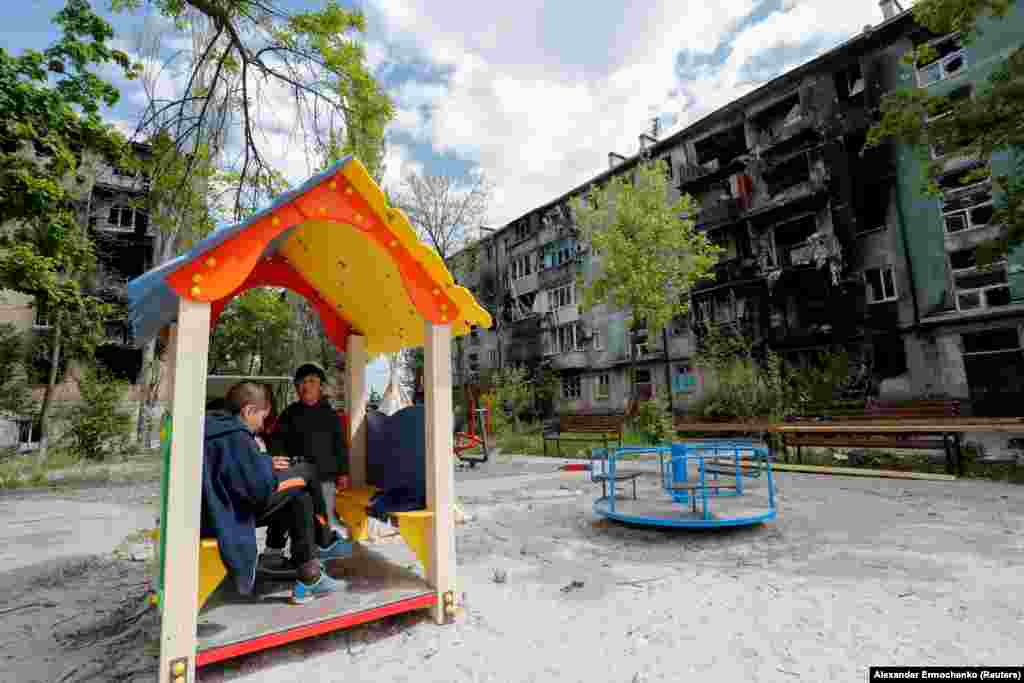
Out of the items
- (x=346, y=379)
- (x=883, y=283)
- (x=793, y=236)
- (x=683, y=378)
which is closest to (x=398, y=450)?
(x=346, y=379)

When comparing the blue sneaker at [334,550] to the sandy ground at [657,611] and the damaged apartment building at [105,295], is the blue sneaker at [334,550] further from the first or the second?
the damaged apartment building at [105,295]

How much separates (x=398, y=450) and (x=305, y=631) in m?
1.91

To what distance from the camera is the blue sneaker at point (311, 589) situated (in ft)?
12.0

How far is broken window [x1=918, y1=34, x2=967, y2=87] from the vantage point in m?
18.5

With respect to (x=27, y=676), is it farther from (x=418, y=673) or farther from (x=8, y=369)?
(x=8, y=369)

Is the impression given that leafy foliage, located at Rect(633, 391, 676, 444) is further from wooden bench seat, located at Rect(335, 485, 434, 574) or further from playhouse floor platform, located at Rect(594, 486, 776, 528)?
wooden bench seat, located at Rect(335, 485, 434, 574)

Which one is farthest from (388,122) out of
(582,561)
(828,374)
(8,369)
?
(8,369)

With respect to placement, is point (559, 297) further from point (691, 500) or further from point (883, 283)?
point (691, 500)

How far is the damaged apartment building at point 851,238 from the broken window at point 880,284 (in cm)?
6

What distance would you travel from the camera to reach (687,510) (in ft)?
21.8

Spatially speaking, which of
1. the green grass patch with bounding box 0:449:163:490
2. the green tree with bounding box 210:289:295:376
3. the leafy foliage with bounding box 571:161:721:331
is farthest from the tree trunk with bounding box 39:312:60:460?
the leafy foliage with bounding box 571:161:721:331

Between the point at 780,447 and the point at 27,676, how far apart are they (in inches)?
→ 601

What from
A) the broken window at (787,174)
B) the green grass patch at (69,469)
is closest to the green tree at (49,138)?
the green grass patch at (69,469)

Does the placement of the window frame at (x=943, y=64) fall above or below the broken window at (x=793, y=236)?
above
